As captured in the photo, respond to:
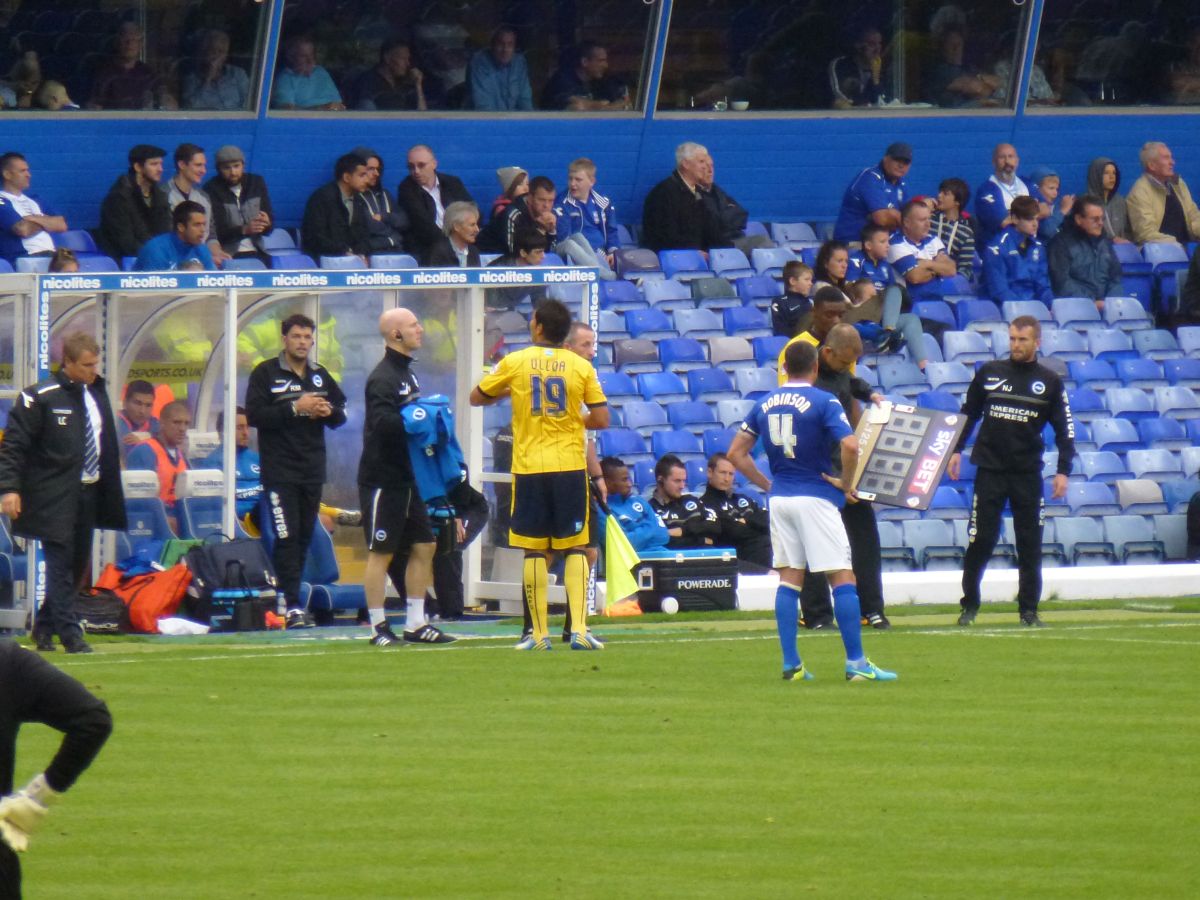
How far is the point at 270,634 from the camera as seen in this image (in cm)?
1636

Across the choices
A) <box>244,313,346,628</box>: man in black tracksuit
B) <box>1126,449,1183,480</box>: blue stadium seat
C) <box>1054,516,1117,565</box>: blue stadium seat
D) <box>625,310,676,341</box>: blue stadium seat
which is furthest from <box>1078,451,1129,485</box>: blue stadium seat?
<box>244,313,346,628</box>: man in black tracksuit

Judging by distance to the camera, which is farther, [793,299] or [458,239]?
[793,299]

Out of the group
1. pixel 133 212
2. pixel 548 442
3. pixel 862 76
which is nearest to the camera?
pixel 548 442

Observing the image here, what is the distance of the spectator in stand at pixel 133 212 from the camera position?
20.4 meters

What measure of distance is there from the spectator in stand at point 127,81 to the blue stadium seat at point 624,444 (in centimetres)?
539

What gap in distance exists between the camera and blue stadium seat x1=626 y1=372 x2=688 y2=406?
72.7 ft

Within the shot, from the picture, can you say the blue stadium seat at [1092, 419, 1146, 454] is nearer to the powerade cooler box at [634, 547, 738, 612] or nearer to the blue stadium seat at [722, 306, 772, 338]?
the blue stadium seat at [722, 306, 772, 338]

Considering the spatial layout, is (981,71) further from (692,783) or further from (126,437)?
(692,783)

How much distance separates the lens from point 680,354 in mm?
22891

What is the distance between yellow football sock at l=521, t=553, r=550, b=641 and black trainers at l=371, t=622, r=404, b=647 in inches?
45.3

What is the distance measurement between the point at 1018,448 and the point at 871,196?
9.26 m

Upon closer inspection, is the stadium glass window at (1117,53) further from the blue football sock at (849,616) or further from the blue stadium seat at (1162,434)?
the blue football sock at (849,616)

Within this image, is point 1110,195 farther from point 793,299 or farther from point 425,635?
point 425,635

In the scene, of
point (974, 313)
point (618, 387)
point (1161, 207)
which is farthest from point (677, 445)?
point (1161, 207)
